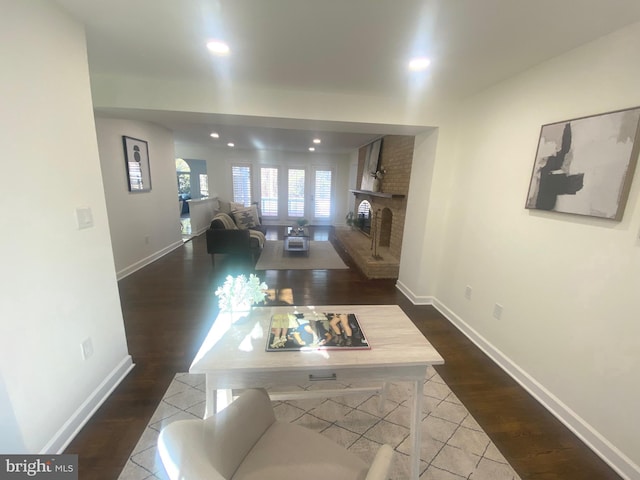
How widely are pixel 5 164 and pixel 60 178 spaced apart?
29cm

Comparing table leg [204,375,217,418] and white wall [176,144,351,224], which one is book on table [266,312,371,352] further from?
white wall [176,144,351,224]

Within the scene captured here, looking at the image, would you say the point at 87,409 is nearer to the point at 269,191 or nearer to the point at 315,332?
the point at 315,332

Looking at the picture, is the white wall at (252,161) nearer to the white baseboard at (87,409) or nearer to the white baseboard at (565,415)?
the white baseboard at (565,415)

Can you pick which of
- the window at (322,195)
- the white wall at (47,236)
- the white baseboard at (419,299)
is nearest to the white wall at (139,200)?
the white wall at (47,236)

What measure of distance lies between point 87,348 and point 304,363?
58.8 inches

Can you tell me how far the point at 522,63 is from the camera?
1.92 metres

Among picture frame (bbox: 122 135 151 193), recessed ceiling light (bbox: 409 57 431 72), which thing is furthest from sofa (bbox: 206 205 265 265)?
recessed ceiling light (bbox: 409 57 431 72)

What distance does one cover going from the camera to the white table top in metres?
1.13

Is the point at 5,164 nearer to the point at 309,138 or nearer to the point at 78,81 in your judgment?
the point at 78,81

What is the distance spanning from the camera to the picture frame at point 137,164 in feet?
12.5

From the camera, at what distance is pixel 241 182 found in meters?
8.36

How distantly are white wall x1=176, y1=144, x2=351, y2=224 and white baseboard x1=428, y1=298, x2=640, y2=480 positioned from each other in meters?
6.80

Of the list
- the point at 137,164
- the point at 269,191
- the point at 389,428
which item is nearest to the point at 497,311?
the point at 389,428

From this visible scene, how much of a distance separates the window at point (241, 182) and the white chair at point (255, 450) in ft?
25.9
